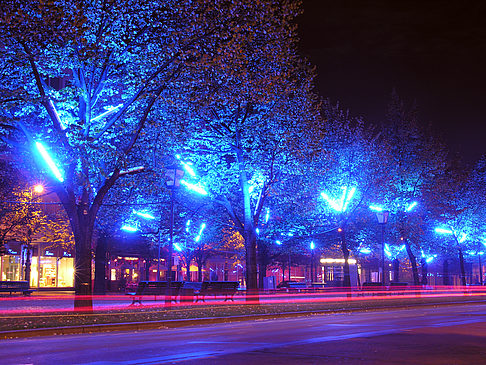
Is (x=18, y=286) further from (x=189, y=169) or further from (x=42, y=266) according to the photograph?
(x=189, y=169)

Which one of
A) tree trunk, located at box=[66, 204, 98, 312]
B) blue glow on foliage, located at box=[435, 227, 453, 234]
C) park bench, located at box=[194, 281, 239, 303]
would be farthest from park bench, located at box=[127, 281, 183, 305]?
blue glow on foliage, located at box=[435, 227, 453, 234]

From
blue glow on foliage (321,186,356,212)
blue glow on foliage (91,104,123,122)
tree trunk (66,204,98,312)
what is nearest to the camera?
tree trunk (66,204,98,312)

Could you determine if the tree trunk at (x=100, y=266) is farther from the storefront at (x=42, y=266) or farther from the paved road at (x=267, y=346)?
the paved road at (x=267, y=346)

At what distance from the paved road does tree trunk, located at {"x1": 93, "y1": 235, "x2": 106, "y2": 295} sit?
79.2 ft

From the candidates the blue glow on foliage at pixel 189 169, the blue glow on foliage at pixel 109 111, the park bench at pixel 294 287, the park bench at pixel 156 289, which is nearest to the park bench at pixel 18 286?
the park bench at pixel 156 289

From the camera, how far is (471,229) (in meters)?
56.0

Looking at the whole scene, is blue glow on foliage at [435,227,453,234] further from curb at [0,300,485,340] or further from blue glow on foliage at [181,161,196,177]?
curb at [0,300,485,340]

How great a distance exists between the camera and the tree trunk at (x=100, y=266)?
3944 cm

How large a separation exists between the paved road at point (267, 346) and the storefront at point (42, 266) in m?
37.0

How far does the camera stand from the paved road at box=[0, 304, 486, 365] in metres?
9.97

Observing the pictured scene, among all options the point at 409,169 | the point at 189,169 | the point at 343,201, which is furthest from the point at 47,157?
the point at 409,169

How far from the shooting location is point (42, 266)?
5212cm

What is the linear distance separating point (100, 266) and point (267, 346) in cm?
3034

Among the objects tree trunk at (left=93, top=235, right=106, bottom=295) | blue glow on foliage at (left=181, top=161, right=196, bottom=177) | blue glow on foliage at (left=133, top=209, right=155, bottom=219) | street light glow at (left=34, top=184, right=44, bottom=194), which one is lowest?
tree trunk at (left=93, top=235, right=106, bottom=295)
